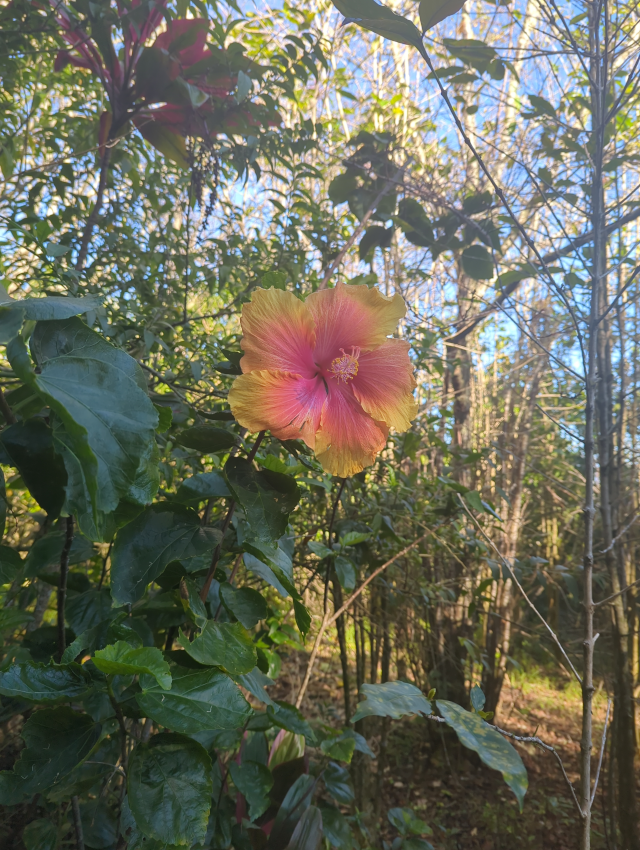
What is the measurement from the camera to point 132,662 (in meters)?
0.48

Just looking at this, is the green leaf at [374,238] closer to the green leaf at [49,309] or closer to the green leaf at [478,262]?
the green leaf at [478,262]

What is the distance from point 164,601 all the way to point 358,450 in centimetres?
36

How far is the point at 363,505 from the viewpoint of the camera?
5.84 feet

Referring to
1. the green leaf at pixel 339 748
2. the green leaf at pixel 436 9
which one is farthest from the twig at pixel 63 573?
the green leaf at pixel 436 9

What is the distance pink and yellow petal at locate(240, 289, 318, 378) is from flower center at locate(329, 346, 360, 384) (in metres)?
0.07

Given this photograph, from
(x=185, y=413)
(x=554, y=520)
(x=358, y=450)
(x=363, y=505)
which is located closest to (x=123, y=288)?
(x=185, y=413)

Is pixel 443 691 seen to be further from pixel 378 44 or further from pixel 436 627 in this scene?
pixel 378 44

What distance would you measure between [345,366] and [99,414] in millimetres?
397

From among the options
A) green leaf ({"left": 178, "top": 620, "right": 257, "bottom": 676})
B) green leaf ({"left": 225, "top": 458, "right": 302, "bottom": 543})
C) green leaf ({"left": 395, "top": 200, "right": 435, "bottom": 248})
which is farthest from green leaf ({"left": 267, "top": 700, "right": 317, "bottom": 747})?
green leaf ({"left": 395, "top": 200, "right": 435, "bottom": 248})

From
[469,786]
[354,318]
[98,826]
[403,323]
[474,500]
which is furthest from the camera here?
[469,786]

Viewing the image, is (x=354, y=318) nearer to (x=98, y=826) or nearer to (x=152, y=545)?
(x=152, y=545)

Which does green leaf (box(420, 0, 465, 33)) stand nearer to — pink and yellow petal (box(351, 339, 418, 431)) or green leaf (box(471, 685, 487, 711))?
pink and yellow petal (box(351, 339, 418, 431))

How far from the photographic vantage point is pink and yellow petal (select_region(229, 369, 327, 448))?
0.63m

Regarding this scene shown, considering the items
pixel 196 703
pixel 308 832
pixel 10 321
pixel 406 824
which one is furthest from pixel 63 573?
pixel 406 824
